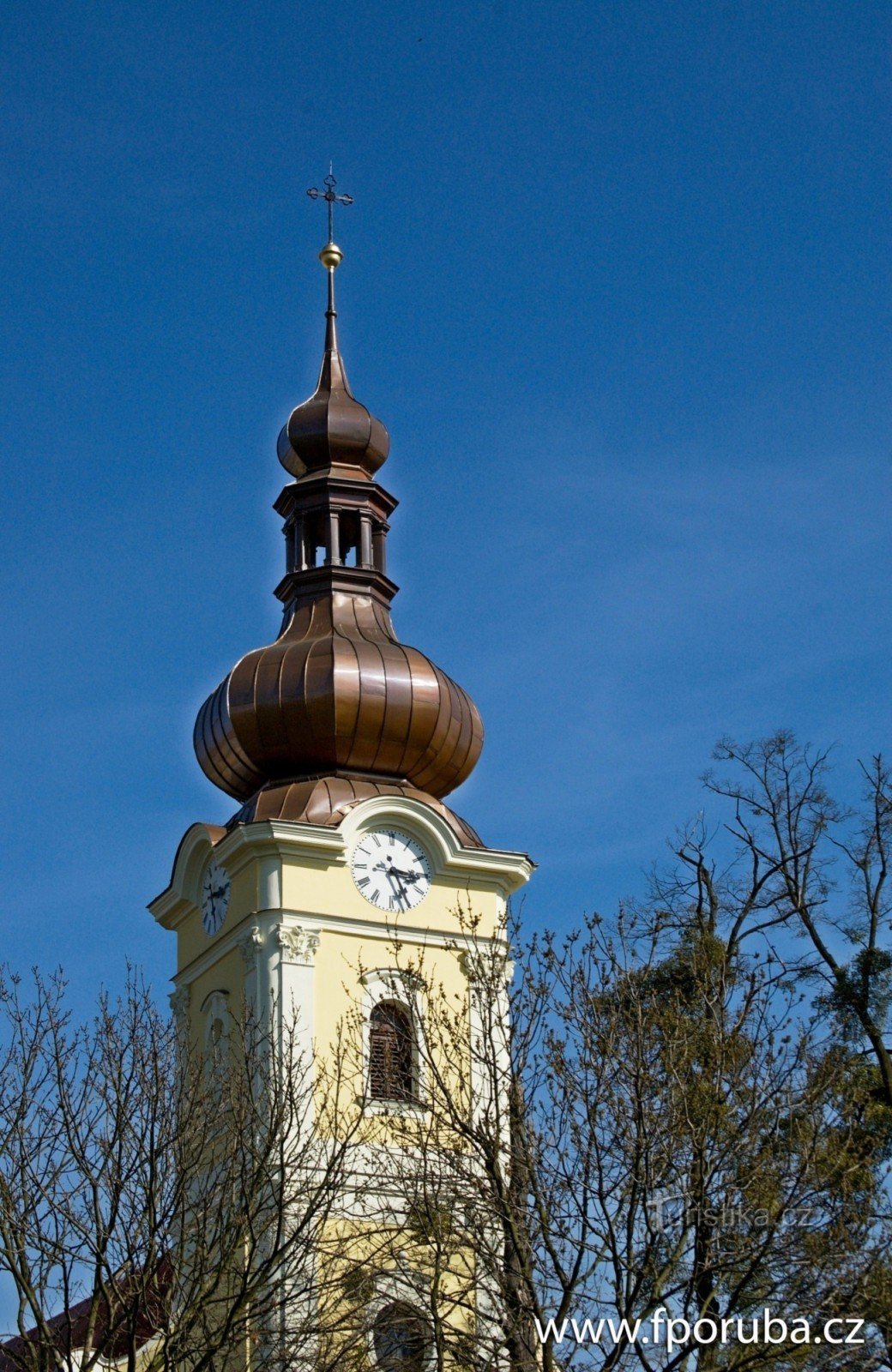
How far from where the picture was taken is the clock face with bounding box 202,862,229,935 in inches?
1211

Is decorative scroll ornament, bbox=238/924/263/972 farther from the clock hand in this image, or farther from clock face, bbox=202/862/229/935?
the clock hand

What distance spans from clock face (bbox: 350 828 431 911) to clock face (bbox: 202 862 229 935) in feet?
5.84

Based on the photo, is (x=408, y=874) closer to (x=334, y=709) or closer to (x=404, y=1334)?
(x=334, y=709)

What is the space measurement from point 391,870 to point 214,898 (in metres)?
2.45

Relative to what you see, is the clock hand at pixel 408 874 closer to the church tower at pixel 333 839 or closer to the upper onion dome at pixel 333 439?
the church tower at pixel 333 839

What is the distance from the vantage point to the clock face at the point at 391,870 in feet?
99.0

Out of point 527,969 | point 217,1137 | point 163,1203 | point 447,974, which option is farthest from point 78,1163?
point 447,974

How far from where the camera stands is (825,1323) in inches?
754

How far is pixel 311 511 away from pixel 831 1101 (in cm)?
1496

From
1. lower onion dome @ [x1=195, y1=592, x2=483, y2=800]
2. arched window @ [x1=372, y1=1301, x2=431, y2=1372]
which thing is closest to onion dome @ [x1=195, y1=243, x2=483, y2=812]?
lower onion dome @ [x1=195, y1=592, x2=483, y2=800]

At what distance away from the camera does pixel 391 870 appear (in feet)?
99.6

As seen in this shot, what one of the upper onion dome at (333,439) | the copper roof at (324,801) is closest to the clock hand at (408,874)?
the copper roof at (324,801)

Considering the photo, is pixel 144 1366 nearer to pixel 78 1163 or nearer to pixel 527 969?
pixel 78 1163

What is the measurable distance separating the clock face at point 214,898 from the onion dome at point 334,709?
82 centimetres
